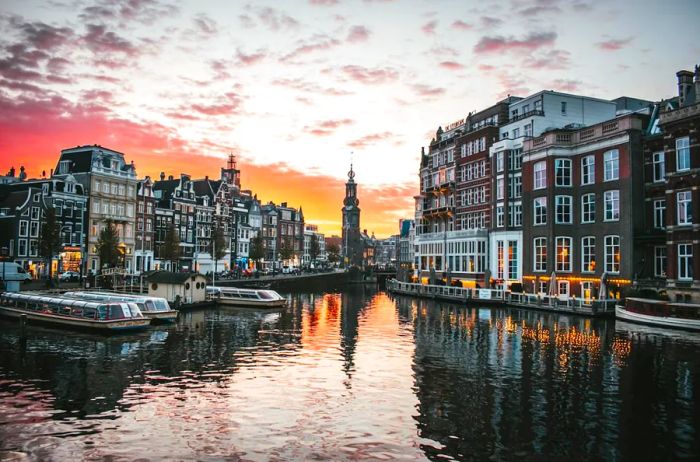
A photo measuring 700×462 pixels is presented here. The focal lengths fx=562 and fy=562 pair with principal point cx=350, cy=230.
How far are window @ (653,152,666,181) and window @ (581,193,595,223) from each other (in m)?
7.58

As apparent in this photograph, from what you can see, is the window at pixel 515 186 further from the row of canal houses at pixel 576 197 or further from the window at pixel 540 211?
the window at pixel 540 211

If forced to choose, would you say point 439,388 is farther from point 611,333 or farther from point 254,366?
point 611,333

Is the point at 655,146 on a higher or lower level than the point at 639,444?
higher

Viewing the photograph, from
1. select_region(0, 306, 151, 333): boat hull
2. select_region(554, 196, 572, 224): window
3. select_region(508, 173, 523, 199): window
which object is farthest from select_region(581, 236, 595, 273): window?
select_region(0, 306, 151, 333): boat hull

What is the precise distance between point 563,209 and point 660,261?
12977 millimetres

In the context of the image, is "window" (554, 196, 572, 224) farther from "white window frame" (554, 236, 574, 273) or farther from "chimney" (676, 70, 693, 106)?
"chimney" (676, 70, 693, 106)

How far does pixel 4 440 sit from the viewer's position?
19.4 meters

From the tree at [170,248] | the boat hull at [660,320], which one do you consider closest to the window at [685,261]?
the boat hull at [660,320]

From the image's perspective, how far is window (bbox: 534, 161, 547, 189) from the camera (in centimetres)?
7150

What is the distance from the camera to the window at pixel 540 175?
7150 centimetres

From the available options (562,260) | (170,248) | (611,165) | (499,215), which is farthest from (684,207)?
(170,248)

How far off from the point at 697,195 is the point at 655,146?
10511mm

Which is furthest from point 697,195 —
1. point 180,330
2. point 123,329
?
point 123,329

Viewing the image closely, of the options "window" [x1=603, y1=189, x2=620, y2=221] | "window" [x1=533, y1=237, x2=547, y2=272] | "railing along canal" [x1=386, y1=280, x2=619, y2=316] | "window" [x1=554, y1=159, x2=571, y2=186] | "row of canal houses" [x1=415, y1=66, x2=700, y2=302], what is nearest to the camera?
"row of canal houses" [x1=415, y1=66, x2=700, y2=302]
